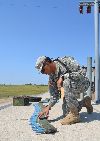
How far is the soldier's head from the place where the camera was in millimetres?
8750

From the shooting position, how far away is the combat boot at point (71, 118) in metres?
8.87

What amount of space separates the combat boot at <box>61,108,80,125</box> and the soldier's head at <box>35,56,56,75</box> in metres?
0.98

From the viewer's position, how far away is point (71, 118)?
8.92m

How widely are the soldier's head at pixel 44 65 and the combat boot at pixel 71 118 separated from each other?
3.22 ft

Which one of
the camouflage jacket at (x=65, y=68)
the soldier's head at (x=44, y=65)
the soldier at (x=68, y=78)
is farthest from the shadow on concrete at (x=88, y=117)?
the soldier's head at (x=44, y=65)

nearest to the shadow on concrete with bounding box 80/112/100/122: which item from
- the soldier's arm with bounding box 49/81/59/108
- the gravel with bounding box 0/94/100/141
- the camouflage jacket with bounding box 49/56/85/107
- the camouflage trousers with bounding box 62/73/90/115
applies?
the gravel with bounding box 0/94/100/141

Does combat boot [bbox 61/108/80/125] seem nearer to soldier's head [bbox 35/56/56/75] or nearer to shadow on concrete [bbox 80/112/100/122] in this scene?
shadow on concrete [bbox 80/112/100/122]

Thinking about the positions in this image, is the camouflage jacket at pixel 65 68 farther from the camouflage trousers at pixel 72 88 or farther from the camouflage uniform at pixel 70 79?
the camouflage trousers at pixel 72 88

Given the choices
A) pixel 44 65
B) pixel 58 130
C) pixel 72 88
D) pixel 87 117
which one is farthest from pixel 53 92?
pixel 58 130

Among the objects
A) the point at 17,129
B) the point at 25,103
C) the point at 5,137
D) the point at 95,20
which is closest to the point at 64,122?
the point at 17,129

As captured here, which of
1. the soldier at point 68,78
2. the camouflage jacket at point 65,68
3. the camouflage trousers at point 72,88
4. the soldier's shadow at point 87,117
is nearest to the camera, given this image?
the soldier at point 68,78

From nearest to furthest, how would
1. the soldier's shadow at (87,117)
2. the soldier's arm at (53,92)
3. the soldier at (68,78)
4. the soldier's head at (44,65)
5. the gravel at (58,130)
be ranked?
1. the gravel at (58,130)
2. the soldier's head at (44,65)
3. the soldier at (68,78)
4. the soldier's shadow at (87,117)
5. the soldier's arm at (53,92)

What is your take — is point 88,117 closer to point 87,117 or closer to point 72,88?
point 87,117

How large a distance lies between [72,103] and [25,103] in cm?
620
